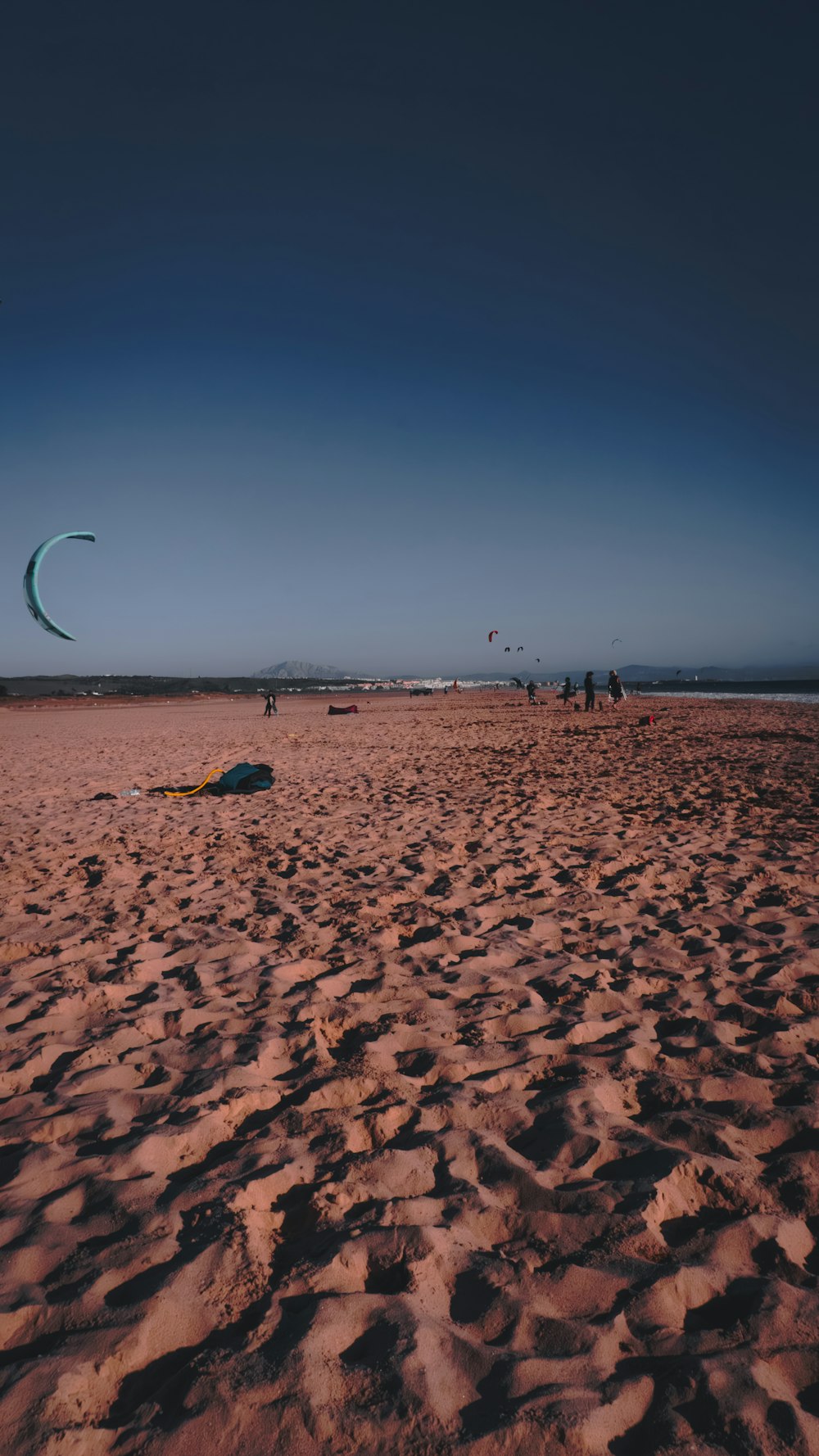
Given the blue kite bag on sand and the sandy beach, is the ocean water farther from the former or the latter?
the sandy beach

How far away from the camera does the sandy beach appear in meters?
1.81

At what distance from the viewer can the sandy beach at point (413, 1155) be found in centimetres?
Answer: 181

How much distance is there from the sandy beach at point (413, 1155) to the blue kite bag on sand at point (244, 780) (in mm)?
4082

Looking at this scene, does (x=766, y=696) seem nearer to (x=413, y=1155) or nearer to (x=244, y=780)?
(x=244, y=780)

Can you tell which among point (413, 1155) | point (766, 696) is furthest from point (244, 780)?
point (766, 696)

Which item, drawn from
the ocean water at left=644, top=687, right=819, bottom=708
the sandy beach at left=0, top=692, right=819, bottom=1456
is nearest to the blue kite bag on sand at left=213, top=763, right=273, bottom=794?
the sandy beach at left=0, top=692, right=819, bottom=1456

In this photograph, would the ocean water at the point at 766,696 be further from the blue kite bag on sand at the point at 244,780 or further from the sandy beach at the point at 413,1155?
the sandy beach at the point at 413,1155

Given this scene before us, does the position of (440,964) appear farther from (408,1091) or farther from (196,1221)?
(196,1221)

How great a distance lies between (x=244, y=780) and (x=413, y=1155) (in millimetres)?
8779

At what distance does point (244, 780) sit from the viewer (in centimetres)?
1101

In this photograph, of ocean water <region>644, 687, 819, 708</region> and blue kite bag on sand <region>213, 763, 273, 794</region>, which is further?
ocean water <region>644, 687, 819, 708</region>

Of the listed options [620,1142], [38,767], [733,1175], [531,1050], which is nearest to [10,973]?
[531,1050]

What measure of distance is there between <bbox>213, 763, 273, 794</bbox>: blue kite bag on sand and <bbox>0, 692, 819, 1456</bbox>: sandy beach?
A: 4.08m

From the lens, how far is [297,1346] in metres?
1.92
